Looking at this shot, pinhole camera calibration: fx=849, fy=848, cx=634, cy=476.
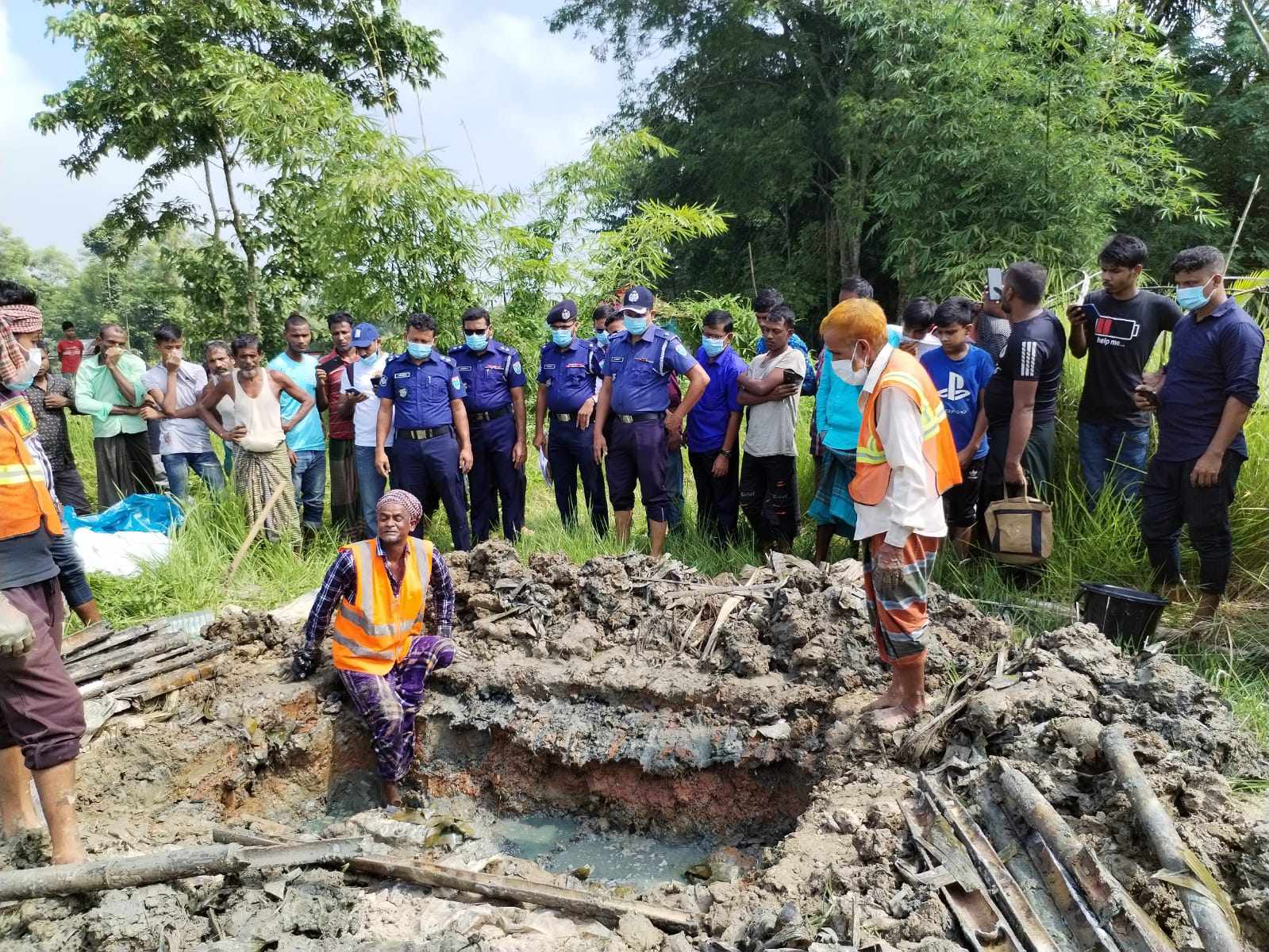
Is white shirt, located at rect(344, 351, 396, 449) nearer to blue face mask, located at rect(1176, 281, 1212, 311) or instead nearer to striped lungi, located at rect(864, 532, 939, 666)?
striped lungi, located at rect(864, 532, 939, 666)

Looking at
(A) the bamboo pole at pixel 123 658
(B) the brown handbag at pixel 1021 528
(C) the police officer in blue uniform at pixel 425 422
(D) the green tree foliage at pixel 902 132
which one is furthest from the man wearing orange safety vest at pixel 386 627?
(D) the green tree foliage at pixel 902 132

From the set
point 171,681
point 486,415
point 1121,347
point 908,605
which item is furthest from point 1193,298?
point 171,681

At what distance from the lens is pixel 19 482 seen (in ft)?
10.9

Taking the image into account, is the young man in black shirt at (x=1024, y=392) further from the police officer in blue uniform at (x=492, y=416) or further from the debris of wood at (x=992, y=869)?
the police officer in blue uniform at (x=492, y=416)

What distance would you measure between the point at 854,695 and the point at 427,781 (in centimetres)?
233

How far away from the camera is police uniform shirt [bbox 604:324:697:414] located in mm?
6184

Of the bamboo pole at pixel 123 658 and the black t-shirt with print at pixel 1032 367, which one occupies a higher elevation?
the black t-shirt with print at pixel 1032 367

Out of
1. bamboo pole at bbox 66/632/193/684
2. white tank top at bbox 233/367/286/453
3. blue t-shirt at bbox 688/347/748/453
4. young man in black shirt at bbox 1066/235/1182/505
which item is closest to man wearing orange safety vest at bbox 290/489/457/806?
bamboo pole at bbox 66/632/193/684

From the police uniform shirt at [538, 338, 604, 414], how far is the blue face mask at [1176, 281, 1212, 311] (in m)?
3.86

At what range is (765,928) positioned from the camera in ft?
9.14

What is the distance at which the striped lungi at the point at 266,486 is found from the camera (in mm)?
6840

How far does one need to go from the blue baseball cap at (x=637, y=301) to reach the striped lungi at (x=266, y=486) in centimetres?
307

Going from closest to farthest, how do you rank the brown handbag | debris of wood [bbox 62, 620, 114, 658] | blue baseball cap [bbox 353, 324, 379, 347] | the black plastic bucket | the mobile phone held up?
the black plastic bucket
debris of wood [bbox 62, 620, 114, 658]
the brown handbag
the mobile phone held up
blue baseball cap [bbox 353, 324, 379, 347]

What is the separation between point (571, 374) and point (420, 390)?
1.20 metres
